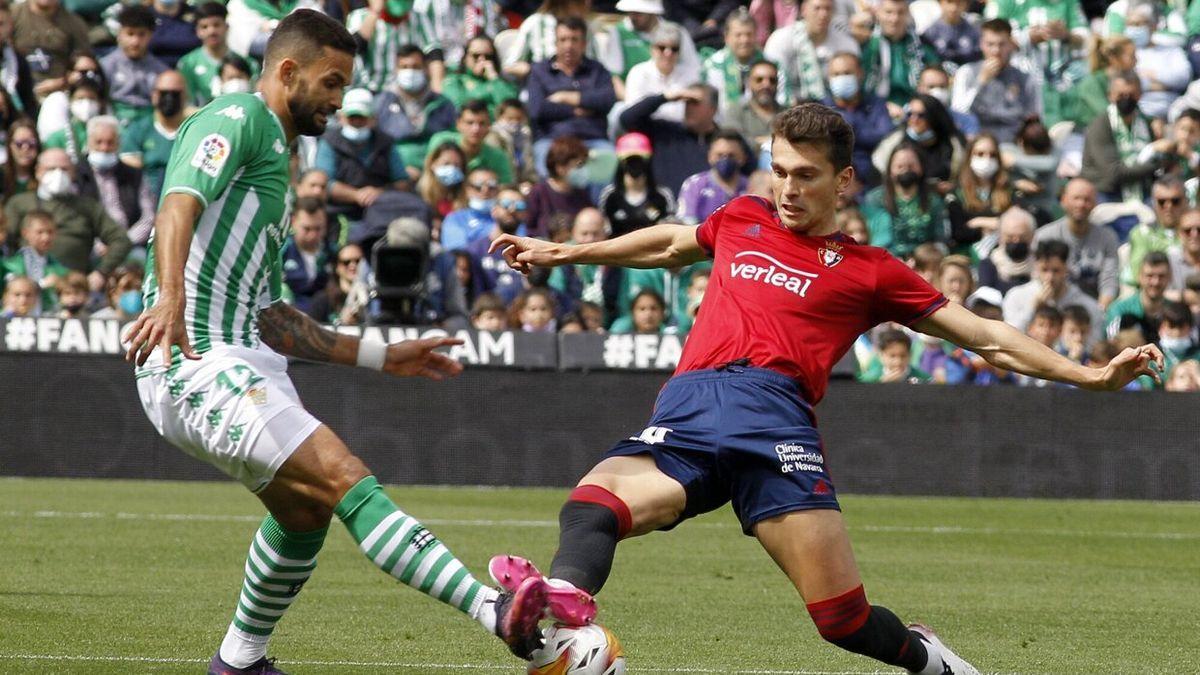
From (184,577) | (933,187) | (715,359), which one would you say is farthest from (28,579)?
(933,187)

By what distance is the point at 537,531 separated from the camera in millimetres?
13234

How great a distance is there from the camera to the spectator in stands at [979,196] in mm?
19234

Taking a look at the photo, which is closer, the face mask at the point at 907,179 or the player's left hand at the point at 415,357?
the player's left hand at the point at 415,357

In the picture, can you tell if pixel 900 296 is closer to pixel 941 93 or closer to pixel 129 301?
pixel 129 301

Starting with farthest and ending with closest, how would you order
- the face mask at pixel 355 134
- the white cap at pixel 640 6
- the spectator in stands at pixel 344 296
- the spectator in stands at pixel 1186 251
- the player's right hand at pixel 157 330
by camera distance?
the white cap at pixel 640 6 < the face mask at pixel 355 134 < the spectator in stands at pixel 1186 251 < the spectator in stands at pixel 344 296 < the player's right hand at pixel 157 330

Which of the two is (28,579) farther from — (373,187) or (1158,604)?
(373,187)

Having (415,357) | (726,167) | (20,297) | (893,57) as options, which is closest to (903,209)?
(726,167)

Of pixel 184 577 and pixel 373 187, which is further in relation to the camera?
pixel 373 187

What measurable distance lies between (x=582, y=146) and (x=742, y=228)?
40.1 feet

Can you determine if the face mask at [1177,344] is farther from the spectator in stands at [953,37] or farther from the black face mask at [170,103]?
the black face mask at [170,103]

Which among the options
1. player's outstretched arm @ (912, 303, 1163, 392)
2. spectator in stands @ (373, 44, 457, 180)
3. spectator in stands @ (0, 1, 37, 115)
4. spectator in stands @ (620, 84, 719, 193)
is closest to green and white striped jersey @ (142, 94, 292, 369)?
player's outstretched arm @ (912, 303, 1163, 392)

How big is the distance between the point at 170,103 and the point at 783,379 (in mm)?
13773

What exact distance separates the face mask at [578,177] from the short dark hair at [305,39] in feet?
39.9

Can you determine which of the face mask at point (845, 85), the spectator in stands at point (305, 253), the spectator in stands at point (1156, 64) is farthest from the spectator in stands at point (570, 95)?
the spectator in stands at point (1156, 64)
